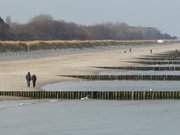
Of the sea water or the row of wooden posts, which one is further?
the row of wooden posts

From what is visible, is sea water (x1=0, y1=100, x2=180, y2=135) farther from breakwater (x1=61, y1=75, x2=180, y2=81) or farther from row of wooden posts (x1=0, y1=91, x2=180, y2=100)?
breakwater (x1=61, y1=75, x2=180, y2=81)

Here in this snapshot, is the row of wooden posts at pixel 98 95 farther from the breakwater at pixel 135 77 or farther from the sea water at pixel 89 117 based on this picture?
the breakwater at pixel 135 77

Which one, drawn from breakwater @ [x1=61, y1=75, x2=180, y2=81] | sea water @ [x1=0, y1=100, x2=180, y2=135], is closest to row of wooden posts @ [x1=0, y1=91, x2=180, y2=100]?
sea water @ [x1=0, y1=100, x2=180, y2=135]

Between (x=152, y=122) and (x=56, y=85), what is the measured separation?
58.5 ft

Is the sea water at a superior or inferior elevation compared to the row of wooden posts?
inferior

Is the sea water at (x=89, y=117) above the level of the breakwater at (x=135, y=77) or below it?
below

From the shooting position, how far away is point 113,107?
105ft

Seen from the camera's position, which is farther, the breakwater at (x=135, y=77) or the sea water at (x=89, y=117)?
the breakwater at (x=135, y=77)

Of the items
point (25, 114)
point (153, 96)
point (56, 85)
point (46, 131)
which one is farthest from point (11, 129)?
point (56, 85)

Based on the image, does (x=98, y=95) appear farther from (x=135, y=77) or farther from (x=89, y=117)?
(x=135, y=77)

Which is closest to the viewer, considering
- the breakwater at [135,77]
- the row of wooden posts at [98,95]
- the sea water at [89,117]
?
the sea water at [89,117]

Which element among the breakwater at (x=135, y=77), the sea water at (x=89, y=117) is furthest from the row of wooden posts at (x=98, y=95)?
the breakwater at (x=135, y=77)

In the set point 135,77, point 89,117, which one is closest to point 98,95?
point 89,117

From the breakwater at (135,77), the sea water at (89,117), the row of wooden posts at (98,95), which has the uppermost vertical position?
the breakwater at (135,77)
